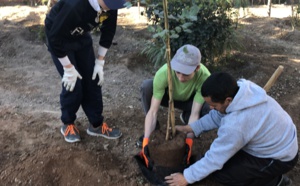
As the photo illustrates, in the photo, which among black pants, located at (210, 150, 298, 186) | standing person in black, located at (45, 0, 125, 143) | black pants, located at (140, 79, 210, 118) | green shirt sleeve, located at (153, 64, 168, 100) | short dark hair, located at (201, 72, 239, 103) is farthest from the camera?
black pants, located at (140, 79, 210, 118)

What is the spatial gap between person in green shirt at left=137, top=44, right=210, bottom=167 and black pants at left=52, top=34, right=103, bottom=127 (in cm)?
38

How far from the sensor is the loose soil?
2.19 m

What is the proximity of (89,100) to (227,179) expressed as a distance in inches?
45.2

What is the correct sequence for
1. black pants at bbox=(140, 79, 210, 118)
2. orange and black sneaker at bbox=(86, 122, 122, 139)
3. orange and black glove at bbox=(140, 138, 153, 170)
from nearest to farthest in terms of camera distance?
orange and black glove at bbox=(140, 138, 153, 170) < black pants at bbox=(140, 79, 210, 118) < orange and black sneaker at bbox=(86, 122, 122, 139)

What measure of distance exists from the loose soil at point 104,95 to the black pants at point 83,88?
9.3 inches

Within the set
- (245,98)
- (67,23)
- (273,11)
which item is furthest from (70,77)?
→ (273,11)

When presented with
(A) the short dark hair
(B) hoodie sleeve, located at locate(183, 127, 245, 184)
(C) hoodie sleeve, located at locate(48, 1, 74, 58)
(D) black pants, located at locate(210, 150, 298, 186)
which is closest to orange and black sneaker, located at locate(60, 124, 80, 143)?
(C) hoodie sleeve, located at locate(48, 1, 74, 58)

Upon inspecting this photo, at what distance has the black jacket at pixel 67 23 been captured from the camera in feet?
6.33

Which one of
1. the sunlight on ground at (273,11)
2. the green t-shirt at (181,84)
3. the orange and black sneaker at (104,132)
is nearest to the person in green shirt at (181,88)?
the green t-shirt at (181,84)

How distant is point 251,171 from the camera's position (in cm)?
189

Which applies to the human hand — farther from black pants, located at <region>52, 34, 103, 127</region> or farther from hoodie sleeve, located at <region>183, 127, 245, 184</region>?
black pants, located at <region>52, 34, 103, 127</region>

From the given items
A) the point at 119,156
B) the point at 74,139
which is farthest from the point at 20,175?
the point at 119,156

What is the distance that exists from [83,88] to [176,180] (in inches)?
38.6

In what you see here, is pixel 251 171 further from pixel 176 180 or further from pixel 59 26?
pixel 59 26
